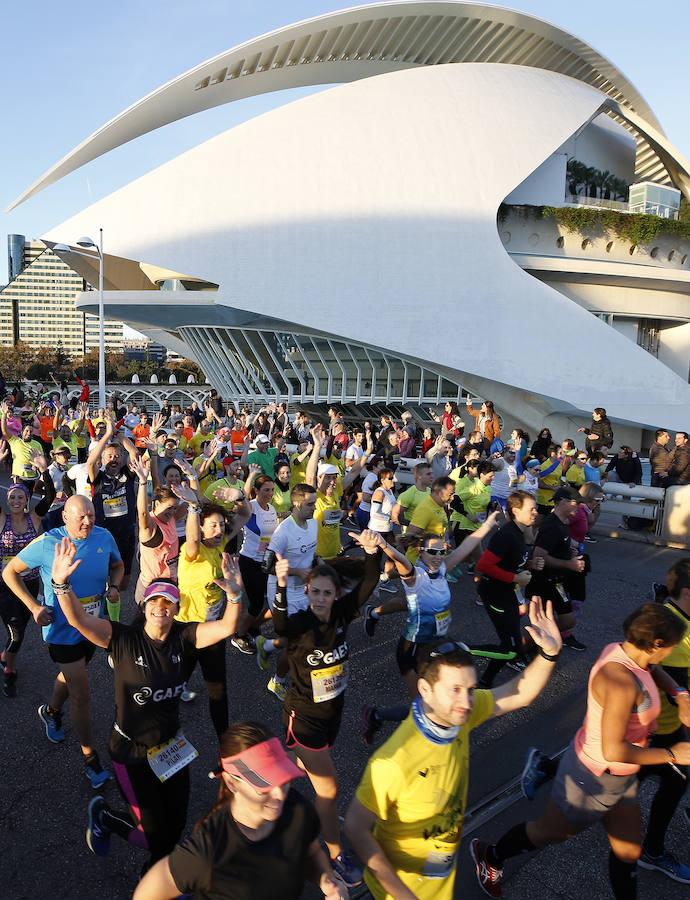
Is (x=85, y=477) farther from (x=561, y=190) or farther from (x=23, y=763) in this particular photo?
(x=561, y=190)

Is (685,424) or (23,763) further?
(685,424)

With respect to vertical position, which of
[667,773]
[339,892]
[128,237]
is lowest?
[667,773]

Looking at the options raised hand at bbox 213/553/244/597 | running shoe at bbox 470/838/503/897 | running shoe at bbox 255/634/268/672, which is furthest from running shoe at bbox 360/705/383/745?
raised hand at bbox 213/553/244/597

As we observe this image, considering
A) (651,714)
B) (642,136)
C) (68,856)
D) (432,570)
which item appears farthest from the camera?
(642,136)

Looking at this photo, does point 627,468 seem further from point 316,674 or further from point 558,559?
point 316,674

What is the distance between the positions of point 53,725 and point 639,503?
9.23m

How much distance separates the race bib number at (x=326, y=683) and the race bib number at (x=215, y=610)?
1.28m

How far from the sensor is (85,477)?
20.8ft

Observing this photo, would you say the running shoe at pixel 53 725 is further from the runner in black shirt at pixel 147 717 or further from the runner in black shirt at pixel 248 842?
the runner in black shirt at pixel 248 842

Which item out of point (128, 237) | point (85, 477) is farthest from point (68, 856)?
point (128, 237)

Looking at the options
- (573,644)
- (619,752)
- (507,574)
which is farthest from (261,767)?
(573,644)

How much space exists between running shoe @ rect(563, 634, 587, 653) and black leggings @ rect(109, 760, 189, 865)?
4069 millimetres

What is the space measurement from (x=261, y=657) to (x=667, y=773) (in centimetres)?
314

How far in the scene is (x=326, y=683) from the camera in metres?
3.18
